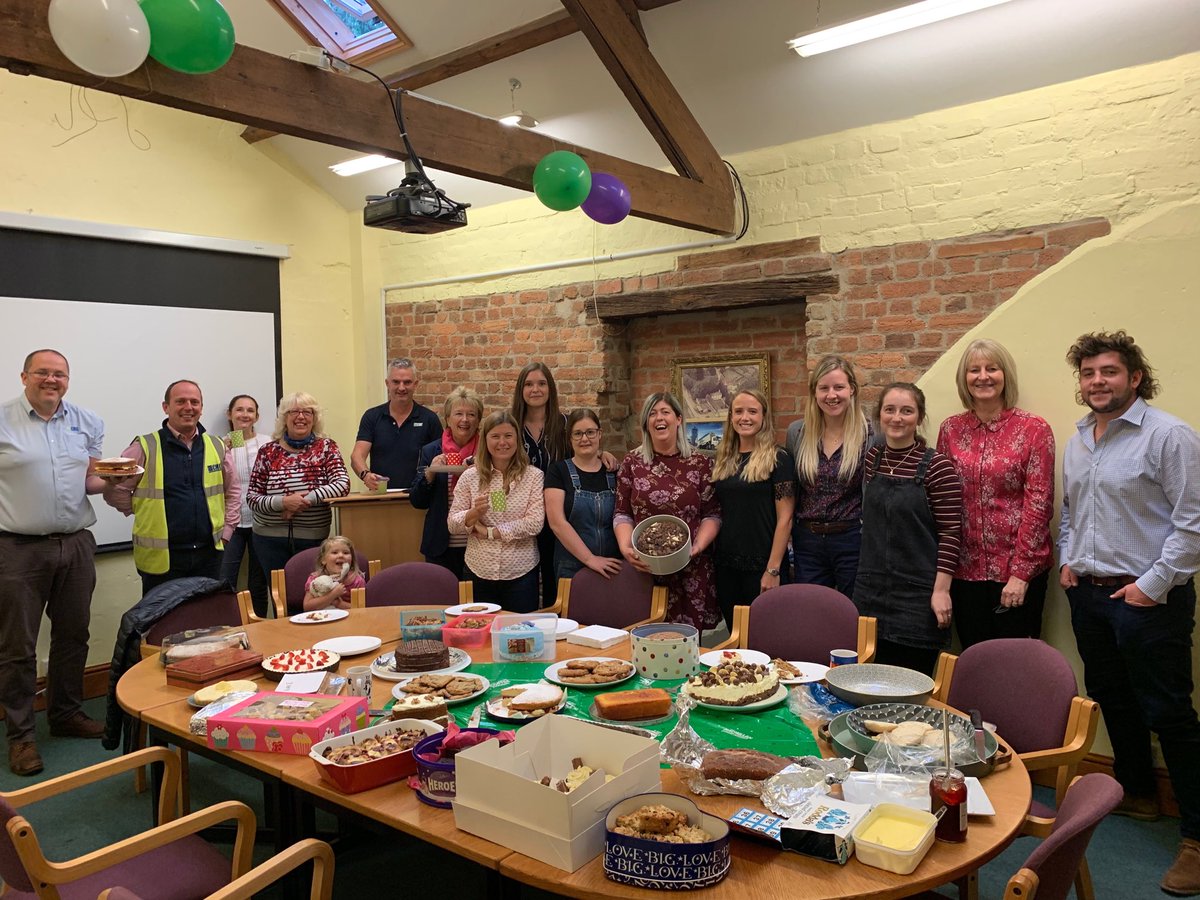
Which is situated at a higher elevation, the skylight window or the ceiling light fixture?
the skylight window

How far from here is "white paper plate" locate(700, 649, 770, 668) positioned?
262cm

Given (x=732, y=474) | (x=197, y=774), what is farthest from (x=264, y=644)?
(x=732, y=474)

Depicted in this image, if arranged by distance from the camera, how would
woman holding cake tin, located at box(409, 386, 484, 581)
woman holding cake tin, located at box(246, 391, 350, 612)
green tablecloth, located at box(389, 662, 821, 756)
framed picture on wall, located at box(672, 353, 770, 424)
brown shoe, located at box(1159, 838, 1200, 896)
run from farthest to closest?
framed picture on wall, located at box(672, 353, 770, 424) < woman holding cake tin, located at box(246, 391, 350, 612) < woman holding cake tin, located at box(409, 386, 484, 581) < brown shoe, located at box(1159, 838, 1200, 896) < green tablecloth, located at box(389, 662, 821, 756)

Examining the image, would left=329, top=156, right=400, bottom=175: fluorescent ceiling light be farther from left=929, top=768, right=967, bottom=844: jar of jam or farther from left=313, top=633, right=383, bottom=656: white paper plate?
left=929, top=768, right=967, bottom=844: jar of jam

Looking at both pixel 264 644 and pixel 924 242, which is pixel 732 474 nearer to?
pixel 924 242

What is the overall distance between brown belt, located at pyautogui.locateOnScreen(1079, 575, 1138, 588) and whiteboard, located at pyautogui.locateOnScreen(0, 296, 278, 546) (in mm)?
4995

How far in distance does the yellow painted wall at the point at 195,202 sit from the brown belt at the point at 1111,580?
16.0 ft

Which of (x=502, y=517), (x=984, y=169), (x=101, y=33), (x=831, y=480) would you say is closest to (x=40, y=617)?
(x=502, y=517)

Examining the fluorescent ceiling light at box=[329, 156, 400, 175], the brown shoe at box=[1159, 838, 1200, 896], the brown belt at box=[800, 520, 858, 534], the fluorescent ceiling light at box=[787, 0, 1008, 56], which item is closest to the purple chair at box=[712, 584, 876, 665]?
the brown belt at box=[800, 520, 858, 534]

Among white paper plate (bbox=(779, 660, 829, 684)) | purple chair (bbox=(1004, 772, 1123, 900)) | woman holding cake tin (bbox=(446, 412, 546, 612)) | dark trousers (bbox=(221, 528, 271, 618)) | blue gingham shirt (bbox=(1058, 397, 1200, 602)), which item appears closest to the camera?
purple chair (bbox=(1004, 772, 1123, 900))

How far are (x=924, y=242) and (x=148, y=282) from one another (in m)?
4.53

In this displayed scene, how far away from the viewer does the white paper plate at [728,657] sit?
8.61 ft

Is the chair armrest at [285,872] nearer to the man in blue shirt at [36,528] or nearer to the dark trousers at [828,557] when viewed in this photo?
the dark trousers at [828,557]

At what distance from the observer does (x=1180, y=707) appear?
2961 mm
